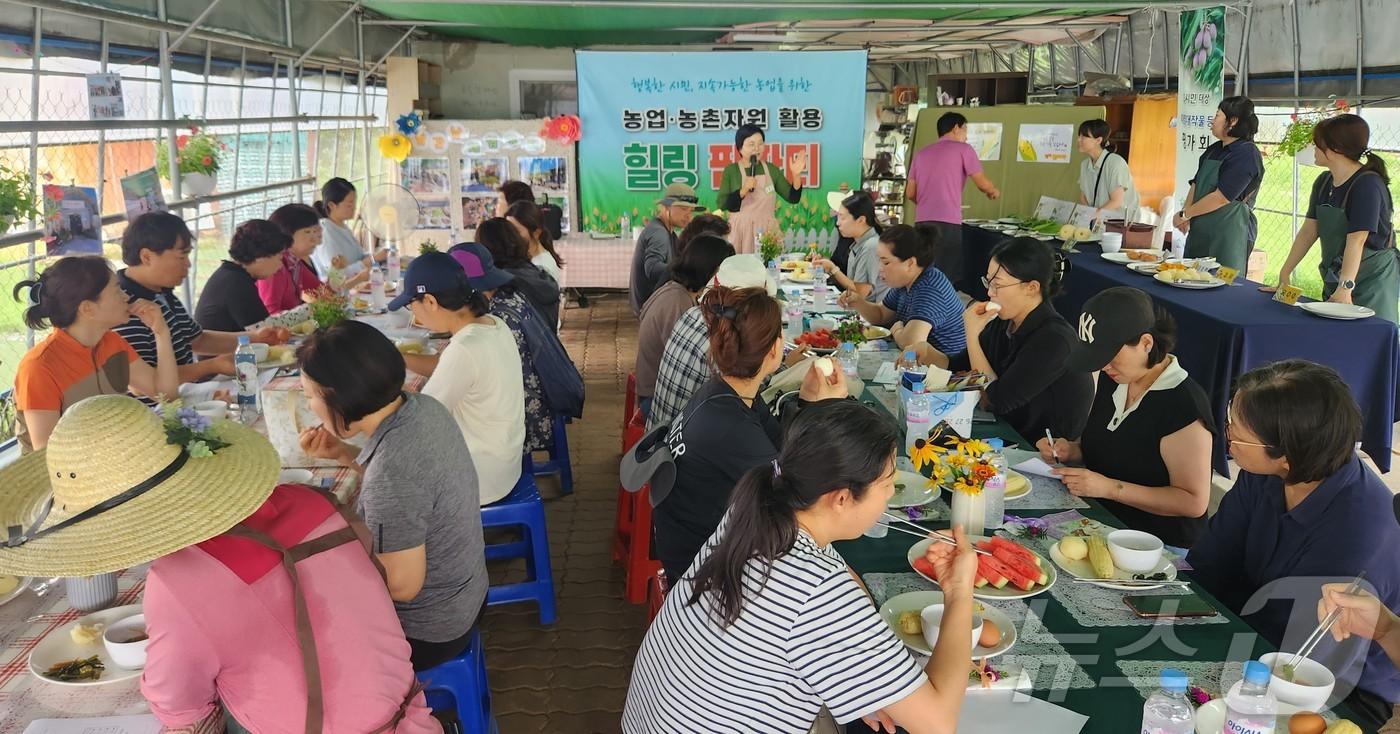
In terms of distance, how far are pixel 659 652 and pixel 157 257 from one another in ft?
10.1

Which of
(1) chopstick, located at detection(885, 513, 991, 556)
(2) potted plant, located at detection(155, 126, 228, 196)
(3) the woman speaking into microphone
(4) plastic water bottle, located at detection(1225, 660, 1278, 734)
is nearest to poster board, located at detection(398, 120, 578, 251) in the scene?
(3) the woman speaking into microphone

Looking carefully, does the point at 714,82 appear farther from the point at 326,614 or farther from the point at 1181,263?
the point at 326,614

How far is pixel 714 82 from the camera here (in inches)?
359

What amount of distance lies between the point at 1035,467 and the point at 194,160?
4577 millimetres

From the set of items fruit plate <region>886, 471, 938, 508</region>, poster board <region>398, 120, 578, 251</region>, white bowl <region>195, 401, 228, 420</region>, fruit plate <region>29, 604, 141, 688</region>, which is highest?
poster board <region>398, 120, 578, 251</region>

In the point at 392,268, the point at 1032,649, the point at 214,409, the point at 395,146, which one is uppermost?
the point at 395,146

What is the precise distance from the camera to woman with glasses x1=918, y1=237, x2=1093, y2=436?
3.33 meters

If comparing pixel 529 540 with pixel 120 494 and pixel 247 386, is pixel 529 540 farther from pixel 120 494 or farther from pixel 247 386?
pixel 120 494

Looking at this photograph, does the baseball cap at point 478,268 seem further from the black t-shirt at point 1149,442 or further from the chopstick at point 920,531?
the black t-shirt at point 1149,442

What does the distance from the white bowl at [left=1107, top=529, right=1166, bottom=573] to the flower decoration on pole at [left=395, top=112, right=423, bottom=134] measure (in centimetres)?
830

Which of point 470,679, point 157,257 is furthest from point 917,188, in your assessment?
point 470,679

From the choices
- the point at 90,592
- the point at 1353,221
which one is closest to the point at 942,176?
the point at 1353,221

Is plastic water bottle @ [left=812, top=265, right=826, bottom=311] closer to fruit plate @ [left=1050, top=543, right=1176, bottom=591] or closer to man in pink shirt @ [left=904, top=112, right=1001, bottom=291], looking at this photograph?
man in pink shirt @ [left=904, top=112, right=1001, bottom=291]

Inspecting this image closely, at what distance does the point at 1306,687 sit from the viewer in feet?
5.43
